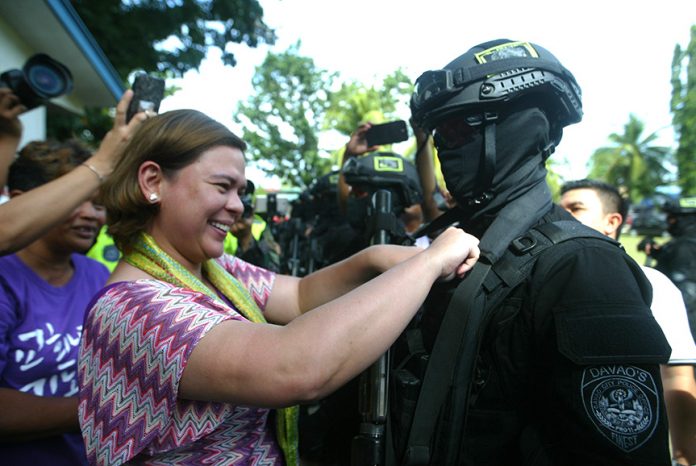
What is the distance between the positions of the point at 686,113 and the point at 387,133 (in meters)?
30.2

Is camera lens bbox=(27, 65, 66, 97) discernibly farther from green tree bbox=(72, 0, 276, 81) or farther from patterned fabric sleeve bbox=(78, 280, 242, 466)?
green tree bbox=(72, 0, 276, 81)

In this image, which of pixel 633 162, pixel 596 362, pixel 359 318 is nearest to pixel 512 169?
pixel 596 362

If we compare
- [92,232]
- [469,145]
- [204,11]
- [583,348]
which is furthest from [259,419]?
[204,11]

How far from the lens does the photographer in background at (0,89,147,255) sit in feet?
5.62

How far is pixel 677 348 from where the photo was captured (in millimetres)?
2076

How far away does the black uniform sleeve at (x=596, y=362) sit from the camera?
3.95ft

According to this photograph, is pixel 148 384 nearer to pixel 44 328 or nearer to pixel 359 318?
pixel 359 318

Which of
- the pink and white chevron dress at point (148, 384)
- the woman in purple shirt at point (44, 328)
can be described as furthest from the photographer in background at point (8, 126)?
the pink and white chevron dress at point (148, 384)

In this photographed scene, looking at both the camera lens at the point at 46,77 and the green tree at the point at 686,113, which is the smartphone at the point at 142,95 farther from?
the green tree at the point at 686,113

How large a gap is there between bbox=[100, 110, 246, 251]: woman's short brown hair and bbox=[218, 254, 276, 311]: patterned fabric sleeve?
433 mm

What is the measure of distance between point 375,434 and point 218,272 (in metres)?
0.76

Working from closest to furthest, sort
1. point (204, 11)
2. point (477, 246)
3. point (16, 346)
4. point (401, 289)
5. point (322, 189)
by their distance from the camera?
point (401, 289) < point (477, 246) < point (16, 346) < point (322, 189) < point (204, 11)

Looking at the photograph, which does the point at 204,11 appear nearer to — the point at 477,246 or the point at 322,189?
the point at 322,189

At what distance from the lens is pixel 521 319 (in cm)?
141
